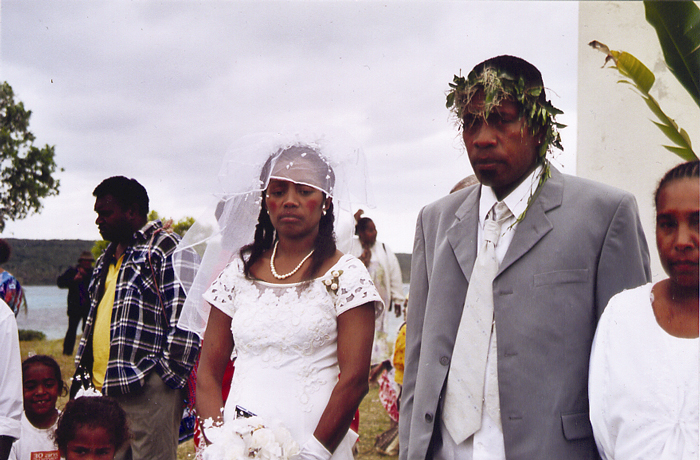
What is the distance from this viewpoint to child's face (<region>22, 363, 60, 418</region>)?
3.99 m

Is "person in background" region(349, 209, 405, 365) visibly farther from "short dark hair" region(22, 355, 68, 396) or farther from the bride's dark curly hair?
the bride's dark curly hair

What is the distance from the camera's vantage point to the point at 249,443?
7.94 ft

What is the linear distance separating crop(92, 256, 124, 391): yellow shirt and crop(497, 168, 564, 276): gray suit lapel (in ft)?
9.69

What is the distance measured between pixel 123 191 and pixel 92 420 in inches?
65.3

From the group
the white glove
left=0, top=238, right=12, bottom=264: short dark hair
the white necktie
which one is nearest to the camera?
the white necktie

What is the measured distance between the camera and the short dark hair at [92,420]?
3.41 m

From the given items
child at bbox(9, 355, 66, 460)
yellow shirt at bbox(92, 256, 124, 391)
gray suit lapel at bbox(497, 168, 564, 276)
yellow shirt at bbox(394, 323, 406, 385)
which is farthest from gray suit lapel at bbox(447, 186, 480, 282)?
yellow shirt at bbox(394, 323, 406, 385)

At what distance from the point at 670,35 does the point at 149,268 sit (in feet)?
10.9

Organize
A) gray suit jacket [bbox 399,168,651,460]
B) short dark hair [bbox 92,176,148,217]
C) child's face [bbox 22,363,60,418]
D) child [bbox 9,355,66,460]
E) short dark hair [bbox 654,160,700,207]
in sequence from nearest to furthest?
short dark hair [bbox 654,160,700,207] < gray suit jacket [bbox 399,168,651,460] < child [bbox 9,355,66,460] < child's face [bbox 22,363,60,418] < short dark hair [bbox 92,176,148,217]

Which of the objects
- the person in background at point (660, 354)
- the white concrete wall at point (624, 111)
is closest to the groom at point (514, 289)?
the person in background at point (660, 354)

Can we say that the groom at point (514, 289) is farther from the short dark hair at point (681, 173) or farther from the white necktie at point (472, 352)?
the short dark hair at point (681, 173)

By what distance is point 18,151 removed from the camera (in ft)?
27.7

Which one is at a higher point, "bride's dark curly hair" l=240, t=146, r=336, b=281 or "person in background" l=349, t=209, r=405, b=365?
"bride's dark curly hair" l=240, t=146, r=336, b=281

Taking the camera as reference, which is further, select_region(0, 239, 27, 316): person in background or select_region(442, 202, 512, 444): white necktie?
select_region(0, 239, 27, 316): person in background
